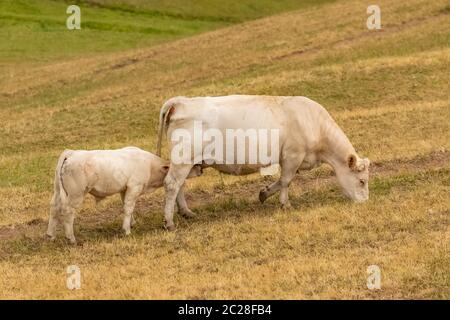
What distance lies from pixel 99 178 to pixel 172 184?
56.5 inches

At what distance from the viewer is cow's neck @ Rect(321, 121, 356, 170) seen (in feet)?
55.1

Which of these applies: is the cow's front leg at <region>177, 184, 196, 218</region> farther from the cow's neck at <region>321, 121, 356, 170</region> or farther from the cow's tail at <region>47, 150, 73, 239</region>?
the cow's neck at <region>321, 121, 356, 170</region>

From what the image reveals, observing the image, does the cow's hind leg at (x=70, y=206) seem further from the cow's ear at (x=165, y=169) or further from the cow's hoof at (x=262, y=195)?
the cow's hoof at (x=262, y=195)

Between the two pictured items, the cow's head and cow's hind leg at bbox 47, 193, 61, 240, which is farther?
the cow's head

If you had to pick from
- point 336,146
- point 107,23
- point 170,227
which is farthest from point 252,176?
point 107,23

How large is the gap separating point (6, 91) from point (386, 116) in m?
20.0

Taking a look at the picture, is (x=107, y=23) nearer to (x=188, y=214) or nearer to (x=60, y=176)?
(x=188, y=214)

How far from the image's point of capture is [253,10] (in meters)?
64.8

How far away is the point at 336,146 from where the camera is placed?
1684 centimetres

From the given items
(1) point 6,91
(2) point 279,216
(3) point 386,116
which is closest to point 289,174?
(2) point 279,216

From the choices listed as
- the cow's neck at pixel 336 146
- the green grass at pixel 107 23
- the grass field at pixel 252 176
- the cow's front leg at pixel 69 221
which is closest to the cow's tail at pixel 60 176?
the cow's front leg at pixel 69 221

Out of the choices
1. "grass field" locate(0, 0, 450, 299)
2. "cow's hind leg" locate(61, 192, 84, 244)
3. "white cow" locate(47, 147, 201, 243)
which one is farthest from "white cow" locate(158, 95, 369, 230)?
"cow's hind leg" locate(61, 192, 84, 244)

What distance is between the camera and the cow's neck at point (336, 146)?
661 inches
